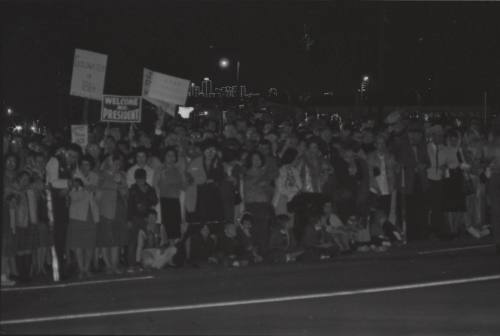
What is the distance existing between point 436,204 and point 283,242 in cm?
317

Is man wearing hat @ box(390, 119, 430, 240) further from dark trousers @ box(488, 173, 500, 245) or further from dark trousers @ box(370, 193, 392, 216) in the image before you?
dark trousers @ box(488, 173, 500, 245)

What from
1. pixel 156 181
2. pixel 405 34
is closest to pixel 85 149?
pixel 156 181

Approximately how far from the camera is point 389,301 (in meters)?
10.2

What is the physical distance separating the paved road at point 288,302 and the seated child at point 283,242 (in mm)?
503

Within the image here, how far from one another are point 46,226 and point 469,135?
782 cm

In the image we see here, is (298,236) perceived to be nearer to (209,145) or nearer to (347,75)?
(209,145)

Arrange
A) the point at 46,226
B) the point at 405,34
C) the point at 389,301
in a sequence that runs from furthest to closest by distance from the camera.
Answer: the point at 405,34, the point at 46,226, the point at 389,301

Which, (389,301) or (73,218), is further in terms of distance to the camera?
(73,218)

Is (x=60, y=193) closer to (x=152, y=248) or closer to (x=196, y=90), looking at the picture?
(x=152, y=248)

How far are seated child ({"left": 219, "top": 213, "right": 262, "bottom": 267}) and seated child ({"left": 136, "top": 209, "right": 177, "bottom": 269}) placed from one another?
2.52 feet

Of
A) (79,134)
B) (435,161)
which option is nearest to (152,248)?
(79,134)

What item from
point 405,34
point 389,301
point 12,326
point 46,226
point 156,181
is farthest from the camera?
point 405,34

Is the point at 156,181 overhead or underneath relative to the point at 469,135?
underneath

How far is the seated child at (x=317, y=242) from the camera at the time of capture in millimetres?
14016
